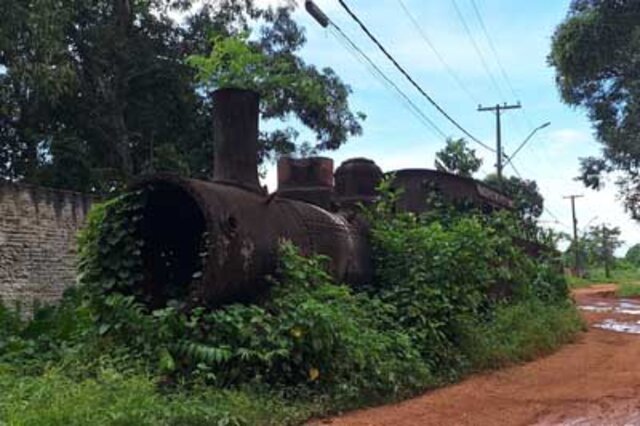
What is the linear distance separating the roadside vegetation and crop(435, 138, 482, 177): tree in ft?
69.4

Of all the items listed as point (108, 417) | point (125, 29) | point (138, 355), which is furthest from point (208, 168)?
point (108, 417)

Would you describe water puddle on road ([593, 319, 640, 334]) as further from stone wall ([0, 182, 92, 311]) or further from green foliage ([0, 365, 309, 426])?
green foliage ([0, 365, 309, 426])

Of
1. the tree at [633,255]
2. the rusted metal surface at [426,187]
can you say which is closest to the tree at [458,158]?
the rusted metal surface at [426,187]

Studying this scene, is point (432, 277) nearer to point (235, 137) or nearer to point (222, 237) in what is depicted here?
point (235, 137)

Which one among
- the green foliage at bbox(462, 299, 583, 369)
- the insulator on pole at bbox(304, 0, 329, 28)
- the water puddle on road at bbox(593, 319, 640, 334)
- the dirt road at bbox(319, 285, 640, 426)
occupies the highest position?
the insulator on pole at bbox(304, 0, 329, 28)

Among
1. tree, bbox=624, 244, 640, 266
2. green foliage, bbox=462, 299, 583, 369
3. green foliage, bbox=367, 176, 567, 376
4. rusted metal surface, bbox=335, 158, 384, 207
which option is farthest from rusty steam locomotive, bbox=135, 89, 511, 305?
tree, bbox=624, 244, 640, 266

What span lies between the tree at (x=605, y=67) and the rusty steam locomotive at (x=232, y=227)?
14624mm

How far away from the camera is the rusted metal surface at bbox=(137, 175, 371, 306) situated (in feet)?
22.3

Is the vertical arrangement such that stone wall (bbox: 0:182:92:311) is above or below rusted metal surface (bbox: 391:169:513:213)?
below

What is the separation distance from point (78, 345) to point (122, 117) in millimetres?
13347

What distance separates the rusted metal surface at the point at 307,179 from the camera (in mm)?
10359

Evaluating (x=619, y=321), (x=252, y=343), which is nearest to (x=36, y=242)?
(x=252, y=343)

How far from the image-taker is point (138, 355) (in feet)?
21.5

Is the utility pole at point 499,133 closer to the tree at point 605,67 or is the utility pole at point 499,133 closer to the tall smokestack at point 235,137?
the tree at point 605,67
